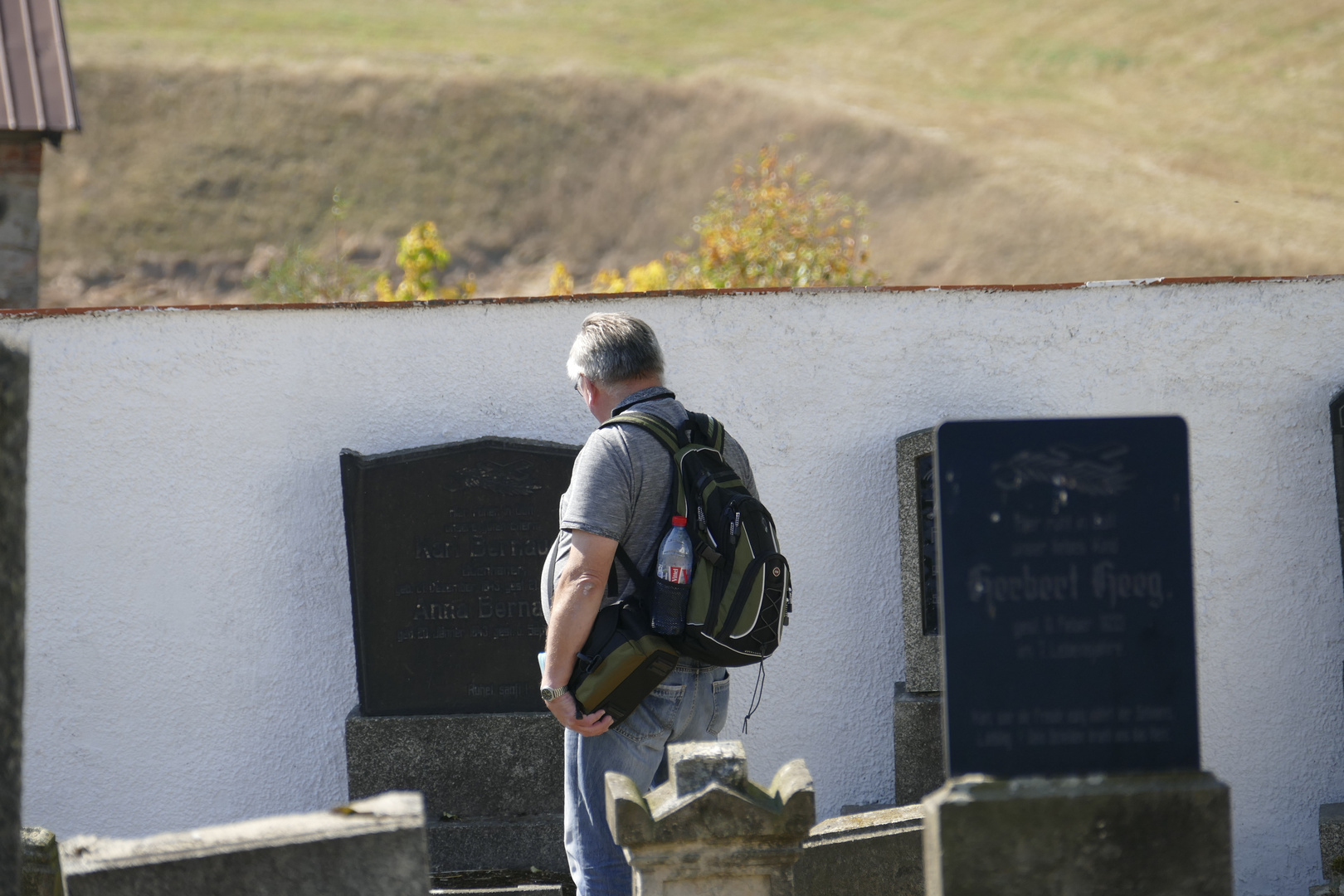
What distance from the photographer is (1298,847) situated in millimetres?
4277

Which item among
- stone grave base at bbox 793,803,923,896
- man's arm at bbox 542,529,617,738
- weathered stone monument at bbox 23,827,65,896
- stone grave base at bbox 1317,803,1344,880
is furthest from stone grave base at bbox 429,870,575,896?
stone grave base at bbox 1317,803,1344,880

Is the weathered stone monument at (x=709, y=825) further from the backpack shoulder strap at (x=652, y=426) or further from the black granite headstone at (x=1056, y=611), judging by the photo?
the backpack shoulder strap at (x=652, y=426)

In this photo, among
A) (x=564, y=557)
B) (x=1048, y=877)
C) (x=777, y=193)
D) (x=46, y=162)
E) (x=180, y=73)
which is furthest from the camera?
(x=180, y=73)

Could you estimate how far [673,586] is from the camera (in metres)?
2.60

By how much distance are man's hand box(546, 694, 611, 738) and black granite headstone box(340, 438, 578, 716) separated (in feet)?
5.02

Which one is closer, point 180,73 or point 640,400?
point 640,400

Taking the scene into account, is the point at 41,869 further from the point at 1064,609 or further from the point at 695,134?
the point at 695,134

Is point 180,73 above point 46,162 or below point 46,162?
above

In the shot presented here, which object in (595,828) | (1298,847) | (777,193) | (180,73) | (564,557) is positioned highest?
(180,73)

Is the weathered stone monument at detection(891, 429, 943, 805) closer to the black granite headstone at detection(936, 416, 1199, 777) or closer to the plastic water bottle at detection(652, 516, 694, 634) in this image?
the plastic water bottle at detection(652, 516, 694, 634)

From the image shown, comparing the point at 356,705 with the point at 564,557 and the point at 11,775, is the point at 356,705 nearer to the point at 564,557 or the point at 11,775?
the point at 564,557

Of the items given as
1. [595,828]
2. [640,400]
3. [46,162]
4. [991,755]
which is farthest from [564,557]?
[46,162]

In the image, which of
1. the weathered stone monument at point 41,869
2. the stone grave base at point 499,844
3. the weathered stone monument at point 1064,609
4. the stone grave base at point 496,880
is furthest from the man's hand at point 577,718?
the stone grave base at point 499,844

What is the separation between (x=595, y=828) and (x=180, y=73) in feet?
126
